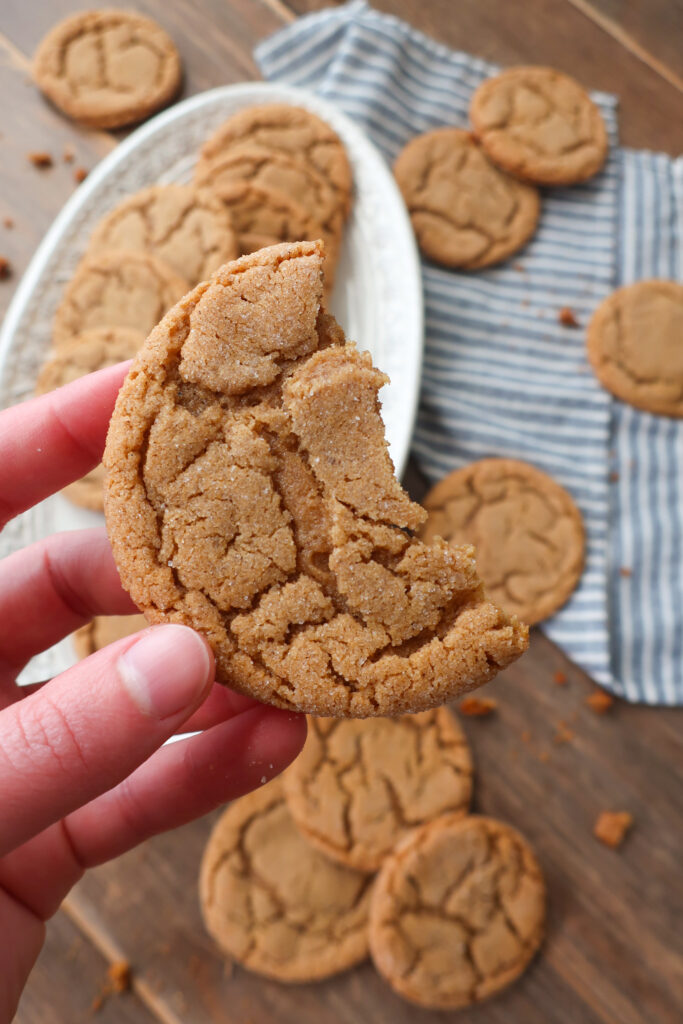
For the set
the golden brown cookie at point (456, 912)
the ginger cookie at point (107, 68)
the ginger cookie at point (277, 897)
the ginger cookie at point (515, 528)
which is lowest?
the golden brown cookie at point (456, 912)

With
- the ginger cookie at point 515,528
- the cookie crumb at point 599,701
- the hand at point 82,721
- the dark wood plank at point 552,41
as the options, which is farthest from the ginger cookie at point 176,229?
the cookie crumb at point 599,701

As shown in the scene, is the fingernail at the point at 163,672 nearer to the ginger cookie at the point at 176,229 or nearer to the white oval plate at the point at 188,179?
the white oval plate at the point at 188,179

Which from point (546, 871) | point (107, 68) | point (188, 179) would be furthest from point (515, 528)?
point (107, 68)

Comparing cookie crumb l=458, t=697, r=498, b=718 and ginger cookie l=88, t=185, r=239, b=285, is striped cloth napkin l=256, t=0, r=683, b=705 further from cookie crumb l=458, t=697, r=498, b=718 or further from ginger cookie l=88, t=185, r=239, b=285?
ginger cookie l=88, t=185, r=239, b=285

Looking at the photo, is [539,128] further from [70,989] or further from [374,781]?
[70,989]

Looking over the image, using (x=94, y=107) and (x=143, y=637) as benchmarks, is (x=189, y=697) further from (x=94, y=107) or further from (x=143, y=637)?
(x=94, y=107)

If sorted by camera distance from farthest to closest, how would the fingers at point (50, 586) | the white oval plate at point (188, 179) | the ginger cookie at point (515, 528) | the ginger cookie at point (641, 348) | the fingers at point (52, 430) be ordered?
the ginger cookie at point (641, 348), the ginger cookie at point (515, 528), the white oval plate at point (188, 179), the fingers at point (50, 586), the fingers at point (52, 430)

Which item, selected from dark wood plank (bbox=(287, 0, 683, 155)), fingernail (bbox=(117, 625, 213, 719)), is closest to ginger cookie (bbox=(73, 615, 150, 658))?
fingernail (bbox=(117, 625, 213, 719))
